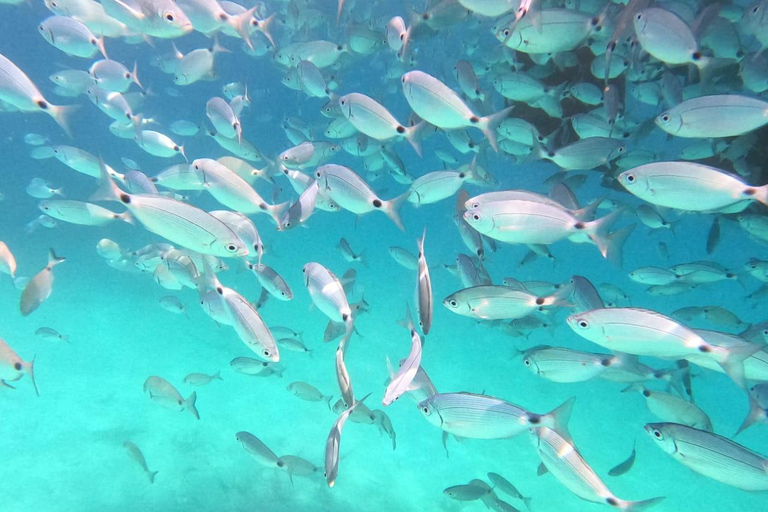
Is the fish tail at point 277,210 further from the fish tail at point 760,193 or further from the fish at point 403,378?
the fish tail at point 760,193

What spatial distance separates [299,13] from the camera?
841cm

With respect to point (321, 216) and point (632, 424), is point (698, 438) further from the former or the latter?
point (321, 216)

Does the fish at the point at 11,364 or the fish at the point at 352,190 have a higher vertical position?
the fish at the point at 352,190

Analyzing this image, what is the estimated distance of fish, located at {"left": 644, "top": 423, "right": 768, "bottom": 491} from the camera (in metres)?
2.48

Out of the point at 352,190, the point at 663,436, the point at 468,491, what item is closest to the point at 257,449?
the point at 468,491

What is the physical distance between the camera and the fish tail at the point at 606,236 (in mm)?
2740

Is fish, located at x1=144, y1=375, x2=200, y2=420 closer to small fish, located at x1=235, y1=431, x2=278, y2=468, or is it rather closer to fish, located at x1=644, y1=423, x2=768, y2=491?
small fish, located at x1=235, y1=431, x2=278, y2=468

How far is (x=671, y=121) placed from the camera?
299 centimetres

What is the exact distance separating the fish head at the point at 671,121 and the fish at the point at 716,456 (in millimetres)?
2097

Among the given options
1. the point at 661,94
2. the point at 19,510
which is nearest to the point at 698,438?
the point at 661,94

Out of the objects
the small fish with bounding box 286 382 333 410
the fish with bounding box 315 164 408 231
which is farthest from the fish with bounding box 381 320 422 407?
the small fish with bounding box 286 382 333 410

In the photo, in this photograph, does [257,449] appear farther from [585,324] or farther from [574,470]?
[585,324]

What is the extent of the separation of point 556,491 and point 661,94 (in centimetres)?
650

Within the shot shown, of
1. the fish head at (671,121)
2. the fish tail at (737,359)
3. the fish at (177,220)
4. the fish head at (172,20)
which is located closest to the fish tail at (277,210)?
the fish at (177,220)
